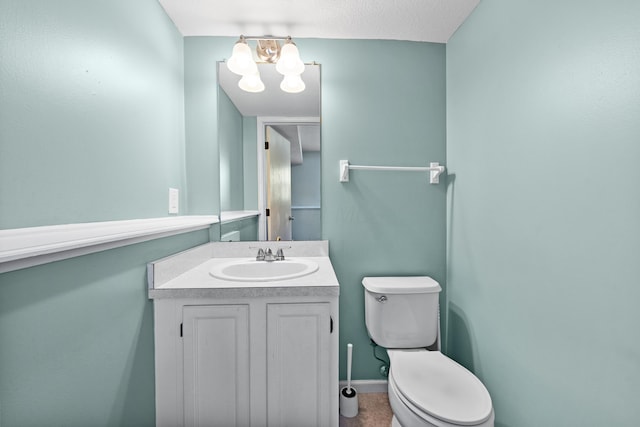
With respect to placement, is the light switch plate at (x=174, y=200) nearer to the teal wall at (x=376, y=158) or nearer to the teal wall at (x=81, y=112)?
the teal wall at (x=81, y=112)

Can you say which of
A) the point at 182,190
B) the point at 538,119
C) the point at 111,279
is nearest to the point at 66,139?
the point at 111,279

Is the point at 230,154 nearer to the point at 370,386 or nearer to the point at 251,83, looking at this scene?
the point at 251,83

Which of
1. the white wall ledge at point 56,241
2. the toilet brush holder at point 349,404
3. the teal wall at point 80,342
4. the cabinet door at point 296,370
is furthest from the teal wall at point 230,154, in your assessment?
the toilet brush holder at point 349,404

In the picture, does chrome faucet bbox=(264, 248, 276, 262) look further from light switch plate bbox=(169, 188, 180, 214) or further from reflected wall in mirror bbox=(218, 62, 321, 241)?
light switch plate bbox=(169, 188, 180, 214)

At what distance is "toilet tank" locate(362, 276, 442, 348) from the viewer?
1.35 metres

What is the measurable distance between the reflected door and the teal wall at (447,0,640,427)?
Answer: 102cm

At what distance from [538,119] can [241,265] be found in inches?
57.0

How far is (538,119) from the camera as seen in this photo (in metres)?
0.93

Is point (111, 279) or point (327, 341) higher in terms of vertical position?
point (111, 279)

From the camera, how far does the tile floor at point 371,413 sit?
1.31m

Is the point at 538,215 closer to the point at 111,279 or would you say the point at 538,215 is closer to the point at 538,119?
the point at 538,119

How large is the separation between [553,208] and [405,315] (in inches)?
32.5

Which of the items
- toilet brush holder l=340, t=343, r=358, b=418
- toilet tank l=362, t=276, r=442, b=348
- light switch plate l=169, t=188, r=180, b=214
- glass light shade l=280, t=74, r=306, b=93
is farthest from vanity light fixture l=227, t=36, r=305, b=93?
toilet brush holder l=340, t=343, r=358, b=418

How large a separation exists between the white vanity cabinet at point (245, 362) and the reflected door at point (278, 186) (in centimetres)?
58
